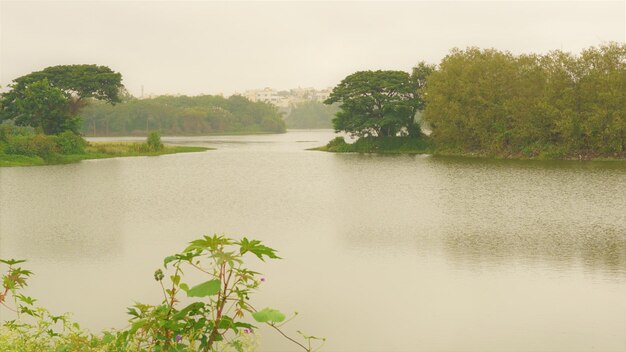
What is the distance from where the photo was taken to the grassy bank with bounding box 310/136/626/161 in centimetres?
4634

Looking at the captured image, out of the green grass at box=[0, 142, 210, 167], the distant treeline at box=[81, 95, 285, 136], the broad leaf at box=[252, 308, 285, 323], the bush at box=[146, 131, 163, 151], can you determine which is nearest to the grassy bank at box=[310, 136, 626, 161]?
the green grass at box=[0, 142, 210, 167]

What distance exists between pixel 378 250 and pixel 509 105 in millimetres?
39557

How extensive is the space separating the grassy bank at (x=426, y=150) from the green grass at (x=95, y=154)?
17506mm

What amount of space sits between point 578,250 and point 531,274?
2.83 m

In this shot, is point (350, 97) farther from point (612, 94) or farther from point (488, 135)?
point (612, 94)

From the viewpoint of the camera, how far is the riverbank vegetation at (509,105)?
1761 inches

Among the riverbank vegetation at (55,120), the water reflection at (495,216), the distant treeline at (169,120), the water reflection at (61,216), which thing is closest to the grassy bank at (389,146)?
the riverbank vegetation at (55,120)

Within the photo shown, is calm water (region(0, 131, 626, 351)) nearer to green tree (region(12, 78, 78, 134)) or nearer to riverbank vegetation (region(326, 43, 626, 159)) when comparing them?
riverbank vegetation (region(326, 43, 626, 159))

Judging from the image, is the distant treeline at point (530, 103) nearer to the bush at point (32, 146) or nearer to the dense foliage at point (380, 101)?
the dense foliage at point (380, 101)

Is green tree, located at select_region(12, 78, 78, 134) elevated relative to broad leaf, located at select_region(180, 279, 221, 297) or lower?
elevated

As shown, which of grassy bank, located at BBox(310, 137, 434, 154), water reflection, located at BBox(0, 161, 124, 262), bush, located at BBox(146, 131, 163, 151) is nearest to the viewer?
water reflection, located at BBox(0, 161, 124, 262)

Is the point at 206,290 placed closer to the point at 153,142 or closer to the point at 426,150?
the point at 426,150

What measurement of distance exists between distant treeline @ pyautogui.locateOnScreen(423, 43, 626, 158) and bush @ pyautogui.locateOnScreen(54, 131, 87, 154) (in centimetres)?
3150

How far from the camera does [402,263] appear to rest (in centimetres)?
1213
